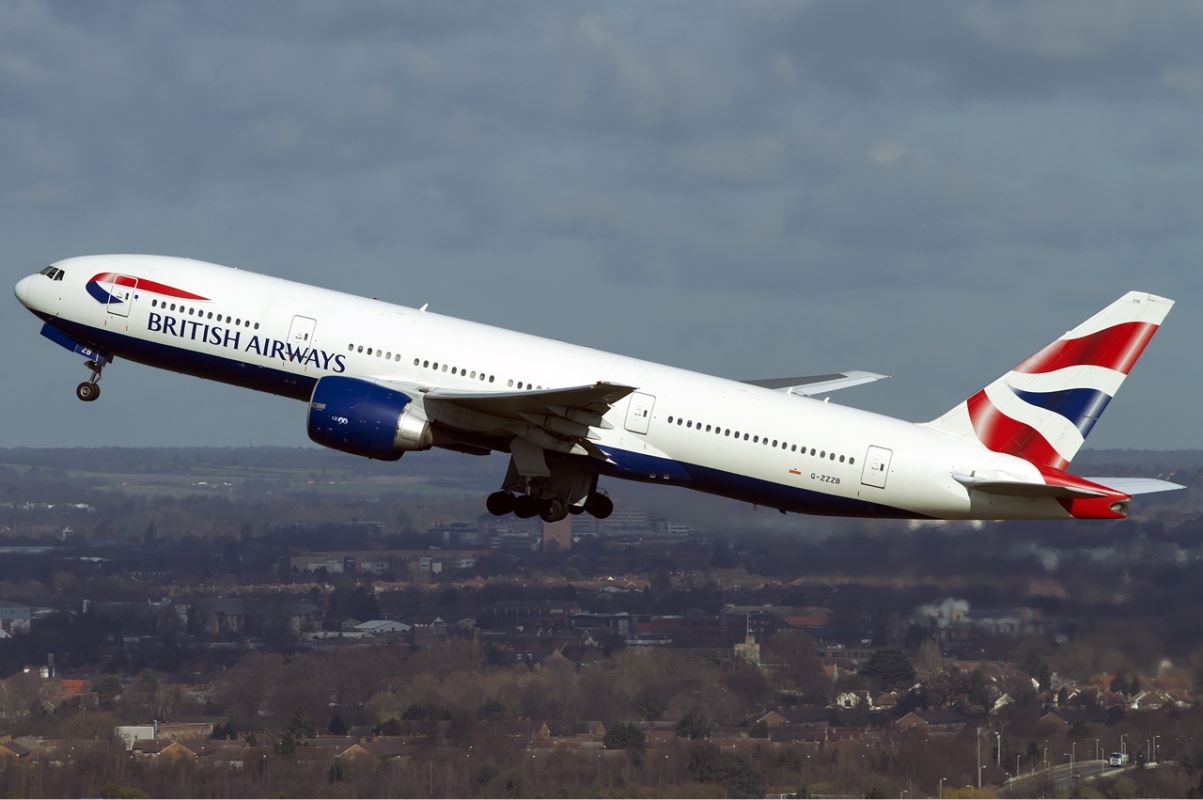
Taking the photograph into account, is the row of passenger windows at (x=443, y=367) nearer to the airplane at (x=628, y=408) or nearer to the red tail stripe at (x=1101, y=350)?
the airplane at (x=628, y=408)

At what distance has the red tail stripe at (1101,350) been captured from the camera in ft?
139

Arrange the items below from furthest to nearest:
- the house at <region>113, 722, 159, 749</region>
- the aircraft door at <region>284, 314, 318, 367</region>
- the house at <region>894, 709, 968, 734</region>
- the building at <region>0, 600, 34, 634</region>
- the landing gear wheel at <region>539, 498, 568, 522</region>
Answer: the building at <region>0, 600, 34, 634</region> → the house at <region>113, 722, 159, 749</region> → the house at <region>894, 709, 968, 734</region> → the landing gear wheel at <region>539, 498, 568, 522</region> → the aircraft door at <region>284, 314, 318, 367</region>

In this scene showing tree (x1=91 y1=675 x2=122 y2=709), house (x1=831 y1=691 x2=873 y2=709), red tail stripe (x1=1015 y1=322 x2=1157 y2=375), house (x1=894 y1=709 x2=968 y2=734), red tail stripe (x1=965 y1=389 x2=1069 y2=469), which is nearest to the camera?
red tail stripe (x1=965 y1=389 x2=1069 y2=469)

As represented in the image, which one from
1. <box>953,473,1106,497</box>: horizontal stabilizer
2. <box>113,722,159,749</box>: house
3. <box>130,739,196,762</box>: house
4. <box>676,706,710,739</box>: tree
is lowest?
<box>130,739,196,762</box>: house

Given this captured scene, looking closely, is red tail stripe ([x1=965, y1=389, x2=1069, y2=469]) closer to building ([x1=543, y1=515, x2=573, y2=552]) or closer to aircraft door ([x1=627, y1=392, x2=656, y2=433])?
aircraft door ([x1=627, y1=392, x2=656, y2=433])

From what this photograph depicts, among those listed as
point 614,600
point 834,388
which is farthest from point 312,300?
point 614,600

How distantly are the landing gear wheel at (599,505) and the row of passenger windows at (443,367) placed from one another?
15.0ft

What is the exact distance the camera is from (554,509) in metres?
44.2

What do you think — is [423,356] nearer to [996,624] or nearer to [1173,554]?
[996,624]

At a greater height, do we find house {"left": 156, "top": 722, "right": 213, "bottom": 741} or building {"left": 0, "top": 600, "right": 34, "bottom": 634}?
building {"left": 0, "top": 600, "right": 34, "bottom": 634}

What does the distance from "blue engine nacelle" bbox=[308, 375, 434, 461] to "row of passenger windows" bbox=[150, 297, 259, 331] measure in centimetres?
287

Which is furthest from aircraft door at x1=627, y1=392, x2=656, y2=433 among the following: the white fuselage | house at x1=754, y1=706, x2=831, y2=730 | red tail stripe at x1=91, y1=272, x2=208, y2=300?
house at x1=754, y1=706, x2=831, y2=730

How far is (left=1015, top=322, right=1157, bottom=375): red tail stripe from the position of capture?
139ft

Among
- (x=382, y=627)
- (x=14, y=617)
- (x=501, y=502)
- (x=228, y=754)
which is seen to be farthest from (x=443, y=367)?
(x=14, y=617)
